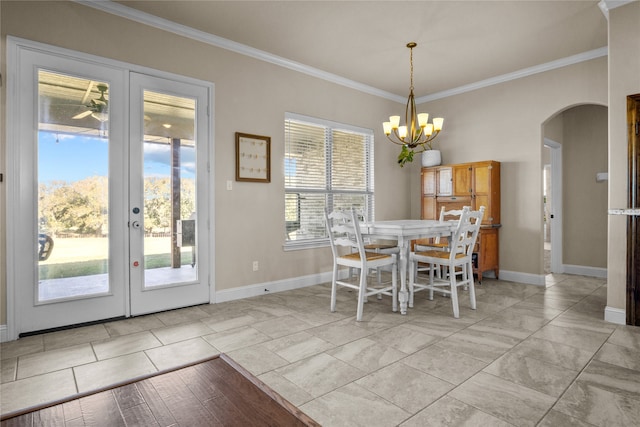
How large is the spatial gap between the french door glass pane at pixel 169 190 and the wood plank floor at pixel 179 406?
2.56 meters

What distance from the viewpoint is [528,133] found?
4.79 m

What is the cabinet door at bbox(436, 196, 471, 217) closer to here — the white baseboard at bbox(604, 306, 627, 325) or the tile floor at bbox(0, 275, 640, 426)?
the tile floor at bbox(0, 275, 640, 426)

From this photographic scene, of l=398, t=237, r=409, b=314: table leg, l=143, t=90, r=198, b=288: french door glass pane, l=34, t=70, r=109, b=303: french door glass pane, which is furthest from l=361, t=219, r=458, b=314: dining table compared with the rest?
l=34, t=70, r=109, b=303: french door glass pane

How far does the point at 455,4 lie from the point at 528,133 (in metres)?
2.37

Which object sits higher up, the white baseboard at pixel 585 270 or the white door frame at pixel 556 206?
the white door frame at pixel 556 206

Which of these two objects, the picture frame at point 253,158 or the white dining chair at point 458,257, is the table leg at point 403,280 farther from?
the picture frame at point 253,158

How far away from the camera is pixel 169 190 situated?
11.6ft

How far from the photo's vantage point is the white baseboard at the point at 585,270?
514 cm

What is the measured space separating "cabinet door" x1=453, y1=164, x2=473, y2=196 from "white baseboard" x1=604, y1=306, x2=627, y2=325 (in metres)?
2.21

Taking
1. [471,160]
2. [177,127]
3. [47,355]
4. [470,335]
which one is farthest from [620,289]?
[47,355]

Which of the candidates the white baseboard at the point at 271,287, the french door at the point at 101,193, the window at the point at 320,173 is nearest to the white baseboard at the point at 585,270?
the window at the point at 320,173

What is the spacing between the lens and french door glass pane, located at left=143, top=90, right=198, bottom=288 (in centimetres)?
342

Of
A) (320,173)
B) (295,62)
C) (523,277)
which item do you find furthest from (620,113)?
(295,62)

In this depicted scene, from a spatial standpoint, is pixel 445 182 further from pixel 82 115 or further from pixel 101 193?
pixel 82 115
